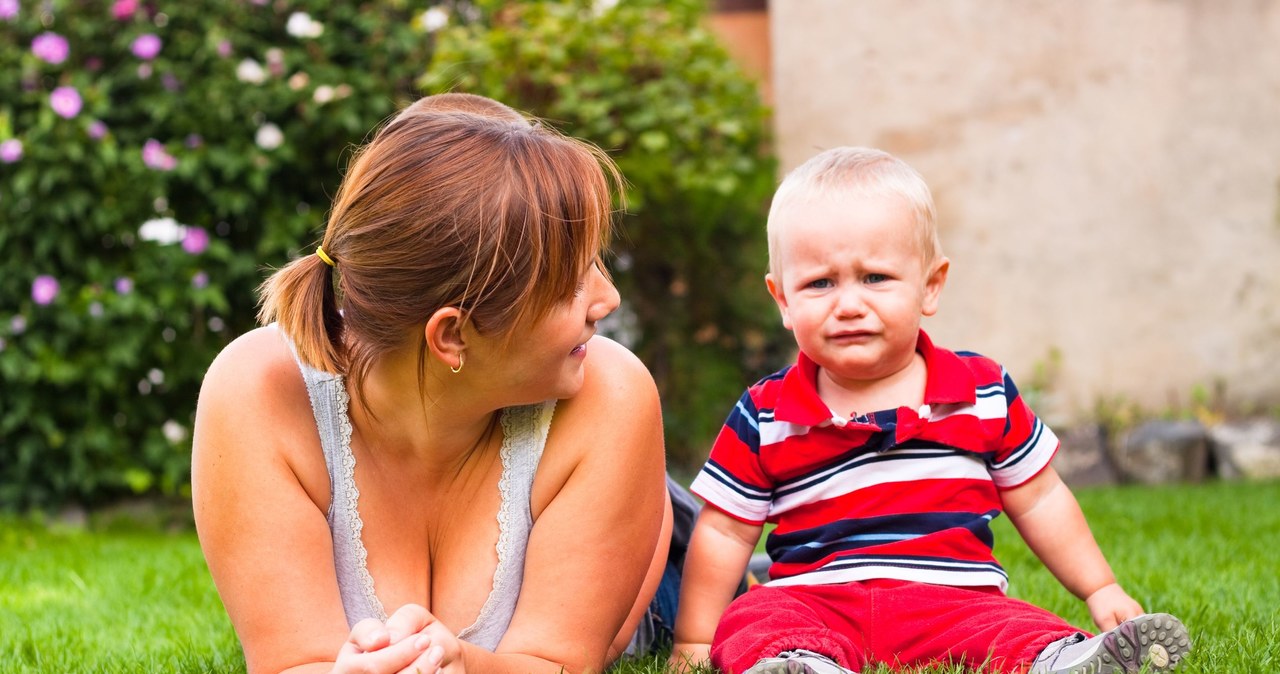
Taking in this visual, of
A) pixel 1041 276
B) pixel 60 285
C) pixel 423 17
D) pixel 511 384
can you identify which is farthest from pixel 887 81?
pixel 511 384

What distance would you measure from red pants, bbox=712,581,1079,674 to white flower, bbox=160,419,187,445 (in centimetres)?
394

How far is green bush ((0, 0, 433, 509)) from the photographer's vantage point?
17.8 ft

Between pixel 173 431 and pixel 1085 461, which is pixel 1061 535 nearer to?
pixel 1085 461

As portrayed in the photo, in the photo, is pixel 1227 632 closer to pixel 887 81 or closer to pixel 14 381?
pixel 887 81

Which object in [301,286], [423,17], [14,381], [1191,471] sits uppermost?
[301,286]

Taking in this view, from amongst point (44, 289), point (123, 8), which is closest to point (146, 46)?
point (123, 8)

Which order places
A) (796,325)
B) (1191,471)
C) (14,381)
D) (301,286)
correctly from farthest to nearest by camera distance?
(1191,471) < (14,381) < (796,325) < (301,286)

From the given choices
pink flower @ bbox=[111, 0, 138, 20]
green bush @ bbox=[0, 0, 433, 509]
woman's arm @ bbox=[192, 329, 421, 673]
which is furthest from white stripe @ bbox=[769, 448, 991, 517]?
pink flower @ bbox=[111, 0, 138, 20]

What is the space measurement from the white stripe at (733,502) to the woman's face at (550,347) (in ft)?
1.46

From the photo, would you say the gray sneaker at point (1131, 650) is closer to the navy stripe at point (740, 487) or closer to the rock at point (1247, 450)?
the navy stripe at point (740, 487)

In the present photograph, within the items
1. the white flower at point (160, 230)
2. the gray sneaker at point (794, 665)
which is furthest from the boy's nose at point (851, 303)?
the white flower at point (160, 230)

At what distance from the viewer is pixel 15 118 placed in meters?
5.52

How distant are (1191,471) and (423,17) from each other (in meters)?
4.20

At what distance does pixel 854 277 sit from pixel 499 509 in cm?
A: 77
